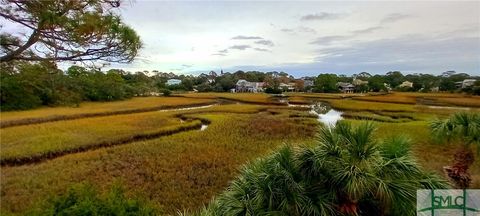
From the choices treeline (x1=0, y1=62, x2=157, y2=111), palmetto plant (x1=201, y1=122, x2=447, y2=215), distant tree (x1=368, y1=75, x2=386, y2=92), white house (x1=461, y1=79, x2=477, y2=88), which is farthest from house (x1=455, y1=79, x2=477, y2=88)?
treeline (x1=0, y1=62, x2=157, y2=111)

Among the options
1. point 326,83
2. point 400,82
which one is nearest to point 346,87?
point 326,83

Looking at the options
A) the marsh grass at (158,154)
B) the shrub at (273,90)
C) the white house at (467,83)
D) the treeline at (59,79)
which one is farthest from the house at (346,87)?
the treeline at (59,79)

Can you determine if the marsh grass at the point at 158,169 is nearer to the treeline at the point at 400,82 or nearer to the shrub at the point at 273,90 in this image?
the treeline at the point at 400,82

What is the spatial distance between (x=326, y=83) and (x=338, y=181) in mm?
36470

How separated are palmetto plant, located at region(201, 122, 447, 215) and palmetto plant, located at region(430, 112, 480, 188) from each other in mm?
4028

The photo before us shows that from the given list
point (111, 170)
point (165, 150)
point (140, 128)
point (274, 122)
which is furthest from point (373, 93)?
point (111, 170)

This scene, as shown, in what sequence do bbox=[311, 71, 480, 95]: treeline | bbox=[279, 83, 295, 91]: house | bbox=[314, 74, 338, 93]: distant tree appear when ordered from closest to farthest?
bbox=[311, 71, 480, 95]: treeline → bbox=[314, 74, 338, 93]: distant tree → bbox=[279, 83, 295, 91]: house

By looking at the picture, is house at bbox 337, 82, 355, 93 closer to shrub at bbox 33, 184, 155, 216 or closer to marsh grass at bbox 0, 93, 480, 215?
marsh grass at bbox 0, 93, 480, 215

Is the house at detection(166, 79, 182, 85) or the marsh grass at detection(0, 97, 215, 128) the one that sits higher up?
the house at detection(166, 79, 182, 85)

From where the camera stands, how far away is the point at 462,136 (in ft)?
26.9

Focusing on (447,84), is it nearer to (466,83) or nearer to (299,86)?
(466,83)

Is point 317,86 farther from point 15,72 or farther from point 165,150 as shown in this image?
point 15,72

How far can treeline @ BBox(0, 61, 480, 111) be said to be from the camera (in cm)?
529

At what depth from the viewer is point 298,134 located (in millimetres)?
18703
